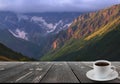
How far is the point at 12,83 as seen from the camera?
556 inches

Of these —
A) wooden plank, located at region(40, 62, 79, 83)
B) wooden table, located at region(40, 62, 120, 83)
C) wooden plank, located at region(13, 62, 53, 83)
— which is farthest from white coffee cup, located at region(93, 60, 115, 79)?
wooden plank, located at region(13, 62, 53, 83)

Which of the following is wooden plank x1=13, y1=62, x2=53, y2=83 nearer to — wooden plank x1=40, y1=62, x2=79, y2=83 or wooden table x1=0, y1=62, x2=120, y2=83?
wooden table x1=0, y1=62, x2=120, y2=83

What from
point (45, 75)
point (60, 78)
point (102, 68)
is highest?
point (102, 68)

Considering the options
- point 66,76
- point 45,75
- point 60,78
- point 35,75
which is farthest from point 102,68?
point 35,75

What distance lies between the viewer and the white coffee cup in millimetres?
11719

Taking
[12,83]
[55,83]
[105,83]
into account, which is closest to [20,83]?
[12,83]

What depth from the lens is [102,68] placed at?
38.8 feet

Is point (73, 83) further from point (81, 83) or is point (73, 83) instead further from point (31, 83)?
point (31, 83)

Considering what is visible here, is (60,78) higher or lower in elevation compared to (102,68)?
lower

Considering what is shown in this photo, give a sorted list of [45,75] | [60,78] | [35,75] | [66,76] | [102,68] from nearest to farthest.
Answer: [102,68] → [60,78] → [66,76] → [45,75] → [35,75]

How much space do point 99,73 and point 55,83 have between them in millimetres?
2376

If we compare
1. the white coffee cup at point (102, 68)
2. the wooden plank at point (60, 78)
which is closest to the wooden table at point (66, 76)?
the wooden plank at point (60, 78)

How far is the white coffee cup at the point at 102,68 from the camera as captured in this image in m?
11.7

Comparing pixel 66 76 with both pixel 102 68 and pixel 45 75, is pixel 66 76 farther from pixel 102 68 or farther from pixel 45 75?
pixel 102 68
